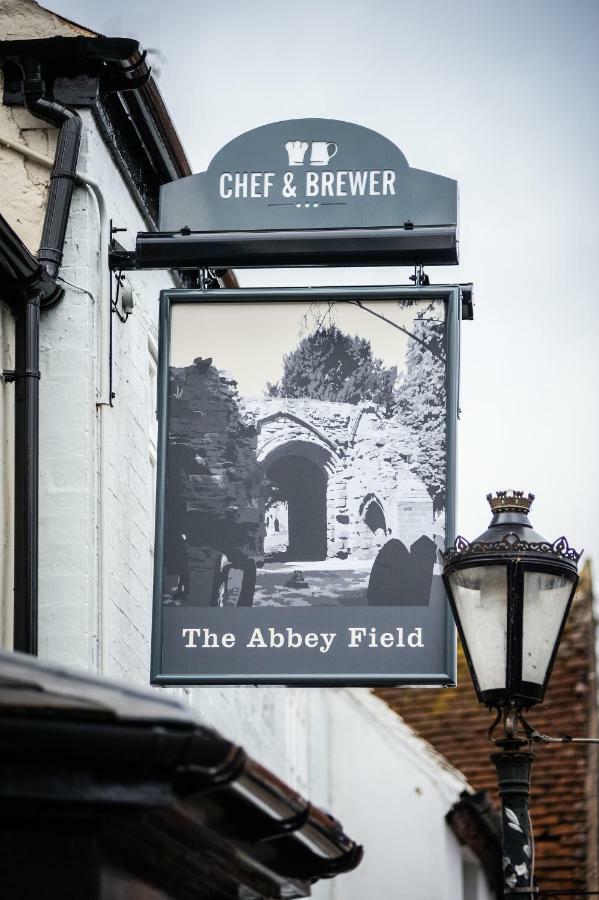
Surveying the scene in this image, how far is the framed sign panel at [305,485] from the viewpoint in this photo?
28.6 ft

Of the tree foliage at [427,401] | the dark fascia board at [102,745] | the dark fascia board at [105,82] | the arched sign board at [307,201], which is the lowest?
the dark fascia board at [102,745]

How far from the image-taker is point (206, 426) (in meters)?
9.23

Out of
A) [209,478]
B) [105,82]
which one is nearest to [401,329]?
[209,478]

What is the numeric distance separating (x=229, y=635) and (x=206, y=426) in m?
1.14

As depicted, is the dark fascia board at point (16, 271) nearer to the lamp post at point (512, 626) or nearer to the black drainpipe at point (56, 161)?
the black drainpipe at point (56, 161)

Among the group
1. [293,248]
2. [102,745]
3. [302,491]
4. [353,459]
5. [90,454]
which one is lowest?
[102,745]

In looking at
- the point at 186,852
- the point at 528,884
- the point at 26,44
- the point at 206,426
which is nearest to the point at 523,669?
the point at 528,884

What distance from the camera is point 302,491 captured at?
920 cm

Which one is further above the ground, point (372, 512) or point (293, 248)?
point (293, 248)

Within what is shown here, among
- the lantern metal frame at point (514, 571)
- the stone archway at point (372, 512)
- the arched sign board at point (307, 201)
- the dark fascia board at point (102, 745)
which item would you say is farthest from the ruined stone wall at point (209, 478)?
the dark fascia board at point (102, 745)

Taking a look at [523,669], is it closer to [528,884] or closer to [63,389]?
[528,884]

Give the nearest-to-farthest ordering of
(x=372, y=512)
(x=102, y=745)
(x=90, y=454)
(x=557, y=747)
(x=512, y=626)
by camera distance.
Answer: (x=102, y=745), (x=512, y=626), (x=372, y=512), (x=90, y=454), (x=557, y=747)

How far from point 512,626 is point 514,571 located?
8.8 inches

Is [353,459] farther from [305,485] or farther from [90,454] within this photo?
[90,454]
